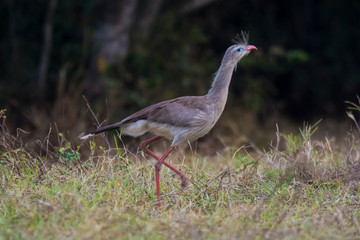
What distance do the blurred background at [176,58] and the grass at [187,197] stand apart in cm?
367

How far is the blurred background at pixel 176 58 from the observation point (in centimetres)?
1044

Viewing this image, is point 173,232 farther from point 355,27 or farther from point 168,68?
point 355,27

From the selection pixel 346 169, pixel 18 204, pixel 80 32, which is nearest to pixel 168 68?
pixel 80 32

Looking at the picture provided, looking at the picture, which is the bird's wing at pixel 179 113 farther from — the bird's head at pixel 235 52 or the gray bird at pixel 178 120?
the bird's head at pixel 235 52

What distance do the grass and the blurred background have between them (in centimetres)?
367

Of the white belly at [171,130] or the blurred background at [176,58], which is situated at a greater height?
the white belly at [171,130]

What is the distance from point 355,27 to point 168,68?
11.9 ft

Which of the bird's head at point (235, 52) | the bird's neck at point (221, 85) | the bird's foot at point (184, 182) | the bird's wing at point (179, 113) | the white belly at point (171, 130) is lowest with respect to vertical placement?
the bird's foot at point (184, 182)

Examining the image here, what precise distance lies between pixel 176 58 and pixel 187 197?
674cm

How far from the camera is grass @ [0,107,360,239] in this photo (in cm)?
368

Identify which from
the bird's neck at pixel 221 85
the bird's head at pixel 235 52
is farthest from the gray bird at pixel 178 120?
the bird's head at pixel 235 52

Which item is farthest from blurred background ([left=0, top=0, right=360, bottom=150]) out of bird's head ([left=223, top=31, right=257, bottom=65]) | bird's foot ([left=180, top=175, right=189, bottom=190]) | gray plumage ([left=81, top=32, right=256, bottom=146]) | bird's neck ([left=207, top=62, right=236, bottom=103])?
bird's foot ([left=180, top=175, right=189, bottom=190])

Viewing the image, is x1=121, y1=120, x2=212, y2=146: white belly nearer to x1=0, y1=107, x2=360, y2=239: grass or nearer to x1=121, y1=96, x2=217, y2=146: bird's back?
x1=121, y1=96, x2=217, y2=146: bird's back

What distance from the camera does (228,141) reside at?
28.5 feet
